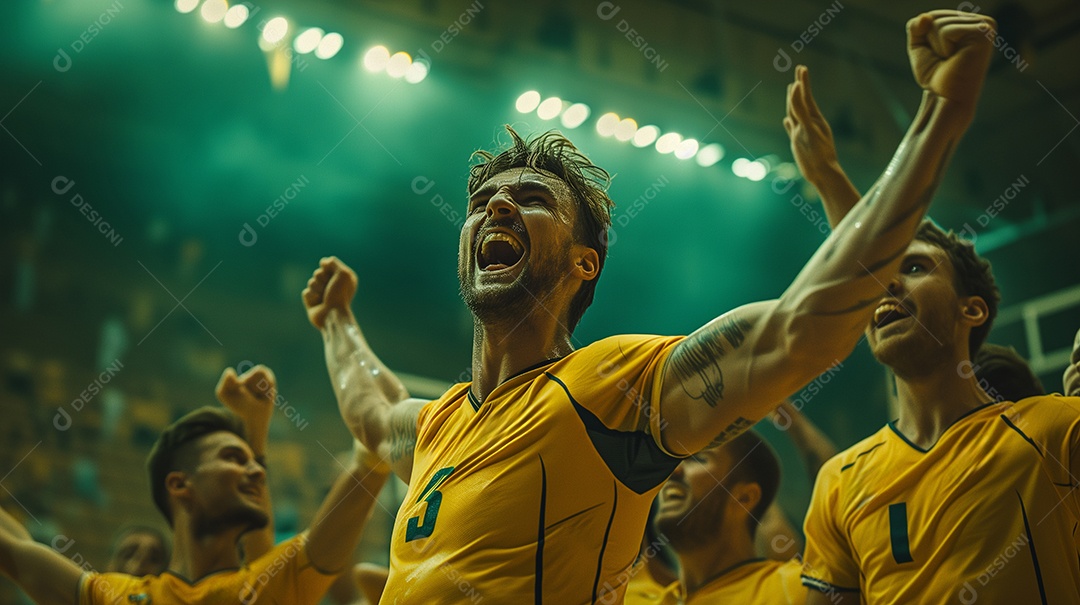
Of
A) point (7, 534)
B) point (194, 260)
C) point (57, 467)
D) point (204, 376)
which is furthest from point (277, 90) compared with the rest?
point (7, 534)

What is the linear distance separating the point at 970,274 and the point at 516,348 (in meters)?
1.61

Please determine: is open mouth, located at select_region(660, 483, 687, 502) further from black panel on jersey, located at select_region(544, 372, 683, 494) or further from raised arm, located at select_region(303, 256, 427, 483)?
black panel on jersey, located at select_region(544, 372, 683, 494)

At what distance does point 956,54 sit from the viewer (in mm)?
1767

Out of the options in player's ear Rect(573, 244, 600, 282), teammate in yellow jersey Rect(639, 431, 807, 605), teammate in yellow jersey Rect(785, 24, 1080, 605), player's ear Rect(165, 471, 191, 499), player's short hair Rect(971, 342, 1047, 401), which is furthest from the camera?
player's ear Rect(165, 471, 191, 499)

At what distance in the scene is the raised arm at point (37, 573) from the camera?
11.6 ft

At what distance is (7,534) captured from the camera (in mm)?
3562

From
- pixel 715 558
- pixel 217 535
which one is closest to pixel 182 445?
pixel 217 535

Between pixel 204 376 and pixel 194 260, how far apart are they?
3.70ft

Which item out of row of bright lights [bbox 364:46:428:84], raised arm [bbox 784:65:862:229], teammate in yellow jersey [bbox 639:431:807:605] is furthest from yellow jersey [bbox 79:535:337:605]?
row of bright lights [bbox 364:46:428:84]

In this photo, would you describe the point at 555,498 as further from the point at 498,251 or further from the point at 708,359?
the point at 498,251

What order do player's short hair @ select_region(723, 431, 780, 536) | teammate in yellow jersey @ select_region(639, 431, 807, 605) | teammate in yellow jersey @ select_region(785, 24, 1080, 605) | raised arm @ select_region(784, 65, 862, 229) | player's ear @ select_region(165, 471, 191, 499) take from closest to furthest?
raised arm @ select_region(784, 65, 862, 229) < teammate in yellow jersey @ select_region(785, 24, 1080, 605) < teammate in yellow jersey @ select_region(639, 431, 807, 605) < player's ear @ select_region(165, 471, 191, 499) < player's short hair @ select_region(723, 431, 780, 536)

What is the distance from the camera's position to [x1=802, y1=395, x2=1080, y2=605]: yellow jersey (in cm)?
247

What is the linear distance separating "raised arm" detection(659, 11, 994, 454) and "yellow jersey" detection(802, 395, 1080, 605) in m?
1.02

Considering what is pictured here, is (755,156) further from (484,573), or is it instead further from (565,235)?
(484,573)
